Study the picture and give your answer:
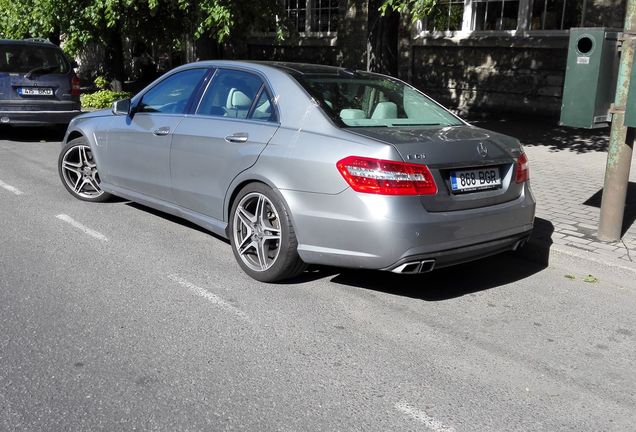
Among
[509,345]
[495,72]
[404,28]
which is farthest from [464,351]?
[404,28]

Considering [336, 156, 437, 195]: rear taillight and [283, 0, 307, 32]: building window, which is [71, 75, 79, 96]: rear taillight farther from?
[283, 0, 307, 32]: building window

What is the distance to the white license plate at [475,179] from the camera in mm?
4484

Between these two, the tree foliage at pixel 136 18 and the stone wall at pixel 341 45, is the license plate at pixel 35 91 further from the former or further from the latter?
the stone wall at pixel 341 45

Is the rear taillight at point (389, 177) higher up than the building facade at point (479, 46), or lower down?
lower down

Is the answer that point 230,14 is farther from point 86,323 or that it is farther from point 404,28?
point 86,323

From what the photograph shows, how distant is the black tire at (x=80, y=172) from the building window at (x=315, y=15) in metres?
13.4

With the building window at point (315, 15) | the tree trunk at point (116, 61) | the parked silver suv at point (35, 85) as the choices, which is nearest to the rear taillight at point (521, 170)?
the parked silver suv at point (35, 85)

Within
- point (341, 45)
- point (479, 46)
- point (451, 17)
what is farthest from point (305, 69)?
point (341, 45)

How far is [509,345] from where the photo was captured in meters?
4.06

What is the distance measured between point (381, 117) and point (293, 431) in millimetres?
2696

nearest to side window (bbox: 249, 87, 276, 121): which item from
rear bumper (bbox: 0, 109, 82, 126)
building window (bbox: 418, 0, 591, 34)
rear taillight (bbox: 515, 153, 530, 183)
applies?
rear taillight (bbox: 515, 153, 530, 183)

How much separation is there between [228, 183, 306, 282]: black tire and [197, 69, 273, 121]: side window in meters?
0.63

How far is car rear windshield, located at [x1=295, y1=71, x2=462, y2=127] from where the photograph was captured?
4.89 m

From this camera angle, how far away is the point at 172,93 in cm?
614
